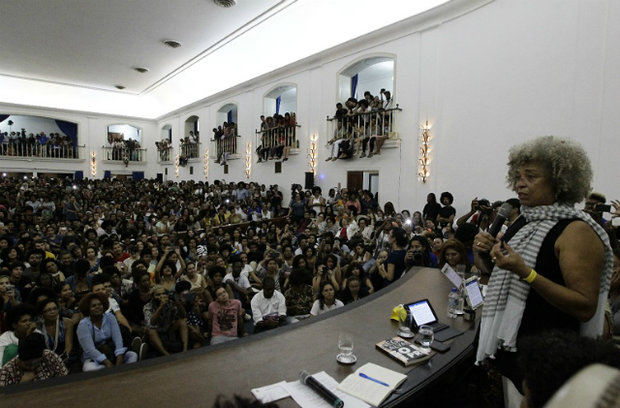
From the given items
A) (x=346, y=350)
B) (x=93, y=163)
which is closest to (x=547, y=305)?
(x=346, y=350)

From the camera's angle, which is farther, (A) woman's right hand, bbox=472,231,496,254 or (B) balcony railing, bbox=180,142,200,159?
(B) balcony railing, bbox=180,142,200,159

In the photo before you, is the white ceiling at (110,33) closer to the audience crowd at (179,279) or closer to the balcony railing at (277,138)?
the balcony railing at (277,138)

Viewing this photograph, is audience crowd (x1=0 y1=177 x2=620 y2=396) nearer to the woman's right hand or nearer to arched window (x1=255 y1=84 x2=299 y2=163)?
the woman's right hand

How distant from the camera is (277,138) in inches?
504

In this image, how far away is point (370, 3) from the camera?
9180 mm

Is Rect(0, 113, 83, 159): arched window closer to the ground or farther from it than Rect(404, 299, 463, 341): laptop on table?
farther from it

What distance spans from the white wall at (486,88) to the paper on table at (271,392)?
6.21 metres

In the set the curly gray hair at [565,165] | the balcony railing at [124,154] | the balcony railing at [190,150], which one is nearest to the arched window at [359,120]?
the curly gray hair at [565,165]

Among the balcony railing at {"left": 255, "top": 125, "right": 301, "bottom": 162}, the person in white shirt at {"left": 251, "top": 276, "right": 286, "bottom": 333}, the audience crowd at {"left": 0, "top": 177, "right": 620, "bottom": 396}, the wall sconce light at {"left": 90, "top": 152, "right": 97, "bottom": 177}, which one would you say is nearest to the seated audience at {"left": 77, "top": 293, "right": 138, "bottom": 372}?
the audience crowd at {"left": 0, "top": 177, "right": 620, "bottom": 396}

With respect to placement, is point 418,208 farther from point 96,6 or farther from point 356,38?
point 96,6

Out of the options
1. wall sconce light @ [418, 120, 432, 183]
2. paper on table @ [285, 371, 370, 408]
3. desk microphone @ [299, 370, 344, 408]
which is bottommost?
paper on table @ [285, 371, 370, 408]

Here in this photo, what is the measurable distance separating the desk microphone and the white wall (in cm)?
608

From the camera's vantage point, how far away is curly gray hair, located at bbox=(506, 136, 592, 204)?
1.35m

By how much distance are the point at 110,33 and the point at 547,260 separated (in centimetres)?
1517
